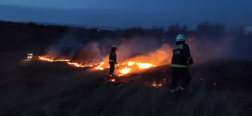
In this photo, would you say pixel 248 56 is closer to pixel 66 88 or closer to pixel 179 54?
pixel 179 54

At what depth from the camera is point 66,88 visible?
6727mm

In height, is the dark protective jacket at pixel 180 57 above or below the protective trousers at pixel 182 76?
above

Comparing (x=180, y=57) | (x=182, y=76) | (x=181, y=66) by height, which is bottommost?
(x=182, y=76)

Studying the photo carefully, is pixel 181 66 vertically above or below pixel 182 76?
above

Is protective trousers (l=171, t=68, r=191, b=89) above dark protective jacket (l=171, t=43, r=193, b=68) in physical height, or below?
below

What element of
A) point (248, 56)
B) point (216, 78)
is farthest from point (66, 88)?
point (248, 56)

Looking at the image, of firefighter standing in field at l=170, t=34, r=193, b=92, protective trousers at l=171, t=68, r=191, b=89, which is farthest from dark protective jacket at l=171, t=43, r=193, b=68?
protective trousers at l=171, t=68, r=191, b=89

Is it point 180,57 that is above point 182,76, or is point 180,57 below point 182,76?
above

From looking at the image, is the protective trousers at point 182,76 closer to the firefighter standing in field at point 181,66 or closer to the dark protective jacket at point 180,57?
the firefighter standing in field at point 181,66

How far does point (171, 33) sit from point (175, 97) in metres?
34.1

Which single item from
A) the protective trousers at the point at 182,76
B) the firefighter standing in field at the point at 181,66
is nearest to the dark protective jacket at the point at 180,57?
the firefighter standing in field at the point at 181,66

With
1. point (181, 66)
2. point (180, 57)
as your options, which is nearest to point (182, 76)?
point (181, 66)

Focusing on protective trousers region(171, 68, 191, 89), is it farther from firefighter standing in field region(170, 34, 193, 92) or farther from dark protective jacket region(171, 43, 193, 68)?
dark protective jacket region(171, 43, 193, 68)

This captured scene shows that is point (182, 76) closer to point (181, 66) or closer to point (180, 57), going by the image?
point (181, 66)
